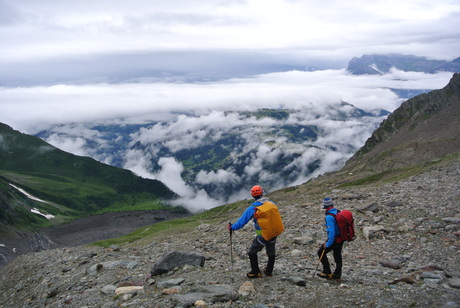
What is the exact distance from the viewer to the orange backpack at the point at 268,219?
15406 mm

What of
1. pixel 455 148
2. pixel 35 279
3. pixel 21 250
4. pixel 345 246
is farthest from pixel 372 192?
pixel 21 250

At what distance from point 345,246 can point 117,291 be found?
13852 millimetres

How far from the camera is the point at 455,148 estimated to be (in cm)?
11800

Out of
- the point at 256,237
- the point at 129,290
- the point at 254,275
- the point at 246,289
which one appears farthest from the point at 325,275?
the point at 129,290

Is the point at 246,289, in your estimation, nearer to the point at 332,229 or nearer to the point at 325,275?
the point at 325,275

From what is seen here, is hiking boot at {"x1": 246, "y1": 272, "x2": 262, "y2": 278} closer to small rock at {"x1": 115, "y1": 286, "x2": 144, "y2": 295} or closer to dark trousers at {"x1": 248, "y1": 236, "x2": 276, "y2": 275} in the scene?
dark trousers at {"x1": 248, "y1": 236, "x2": 276, "y2": 275}

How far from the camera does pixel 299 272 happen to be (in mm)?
17562

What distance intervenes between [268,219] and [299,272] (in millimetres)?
4038

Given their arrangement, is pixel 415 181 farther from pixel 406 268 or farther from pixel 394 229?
pixel 406 268

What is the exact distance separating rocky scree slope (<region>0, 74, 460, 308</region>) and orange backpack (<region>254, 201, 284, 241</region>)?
7.20 ft

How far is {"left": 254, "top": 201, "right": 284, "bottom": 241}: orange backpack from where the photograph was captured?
1541 cm

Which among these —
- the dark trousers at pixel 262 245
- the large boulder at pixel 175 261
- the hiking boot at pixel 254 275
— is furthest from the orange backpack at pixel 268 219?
the large boulder at pixel 175 261

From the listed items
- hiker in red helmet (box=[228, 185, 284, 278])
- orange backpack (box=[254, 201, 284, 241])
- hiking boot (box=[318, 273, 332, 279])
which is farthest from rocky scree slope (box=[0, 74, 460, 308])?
orange backpack (box=[254, 201, 284, 241])

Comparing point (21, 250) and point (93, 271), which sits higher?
point (93, 271)
